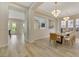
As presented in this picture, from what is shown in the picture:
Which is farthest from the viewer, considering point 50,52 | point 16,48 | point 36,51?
point 16,48

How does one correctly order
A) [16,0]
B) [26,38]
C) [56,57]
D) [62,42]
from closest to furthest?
1. [56,57]
2. [16,0]
3. [62,42]
4. [26,38]

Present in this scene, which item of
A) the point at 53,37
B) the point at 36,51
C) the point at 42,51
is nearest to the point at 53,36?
the point at 53,37

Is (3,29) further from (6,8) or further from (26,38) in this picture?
(26,38)

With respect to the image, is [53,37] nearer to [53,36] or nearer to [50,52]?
[53,36]

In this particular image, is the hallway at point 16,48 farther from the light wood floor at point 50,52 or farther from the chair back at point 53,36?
the chair back at point 53,36

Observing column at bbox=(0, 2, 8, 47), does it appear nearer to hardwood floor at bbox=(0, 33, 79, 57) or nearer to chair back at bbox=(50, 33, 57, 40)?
hardwood floor at bbox=(0, 33, 79, 57)

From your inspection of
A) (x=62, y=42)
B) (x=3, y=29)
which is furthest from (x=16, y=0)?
(x=62, y=42)

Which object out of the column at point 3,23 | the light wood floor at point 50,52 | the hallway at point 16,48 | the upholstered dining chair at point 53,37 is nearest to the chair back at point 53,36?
the upholstered dining chair at point 53,37

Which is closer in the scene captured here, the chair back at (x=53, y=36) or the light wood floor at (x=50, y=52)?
the light wood floor at (x=50, y=52)

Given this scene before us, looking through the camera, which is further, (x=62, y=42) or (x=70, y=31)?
(x=62, y=42)

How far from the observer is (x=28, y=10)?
7.09 m

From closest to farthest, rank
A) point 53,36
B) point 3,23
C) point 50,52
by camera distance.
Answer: point 50,52, point 3,23, point 53,36

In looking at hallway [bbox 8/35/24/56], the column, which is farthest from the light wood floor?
the column

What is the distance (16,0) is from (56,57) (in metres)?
2.76
